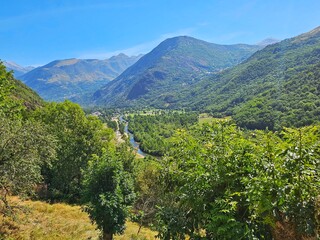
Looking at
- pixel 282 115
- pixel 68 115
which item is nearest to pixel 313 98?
pixel 282 115

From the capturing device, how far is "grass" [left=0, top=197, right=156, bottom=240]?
19656 millimetres

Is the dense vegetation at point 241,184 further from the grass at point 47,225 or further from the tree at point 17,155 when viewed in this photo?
the grass at point 47,225

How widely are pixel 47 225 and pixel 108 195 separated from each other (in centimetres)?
803

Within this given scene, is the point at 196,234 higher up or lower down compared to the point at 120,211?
higher up

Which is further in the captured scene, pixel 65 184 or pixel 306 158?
pixel 65 184

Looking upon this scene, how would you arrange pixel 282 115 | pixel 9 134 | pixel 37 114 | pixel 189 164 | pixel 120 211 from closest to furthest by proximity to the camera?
pixel 189 164, pixel 9 134, pixel 120 211, pixel 37 114, pixel 282 115

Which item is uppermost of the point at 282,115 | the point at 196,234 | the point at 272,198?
the point at 272,198

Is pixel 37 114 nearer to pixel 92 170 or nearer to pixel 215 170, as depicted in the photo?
pixel 92 170

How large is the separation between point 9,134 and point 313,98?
199 meters

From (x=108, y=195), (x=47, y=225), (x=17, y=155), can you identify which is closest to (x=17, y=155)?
(x=17, y=155)

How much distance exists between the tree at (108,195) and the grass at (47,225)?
3632mm

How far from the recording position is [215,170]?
11.1m

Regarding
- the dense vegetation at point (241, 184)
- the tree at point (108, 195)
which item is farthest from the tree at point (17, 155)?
the dense vegetation at point (241, 184)

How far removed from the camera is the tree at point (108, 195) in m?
18.5
